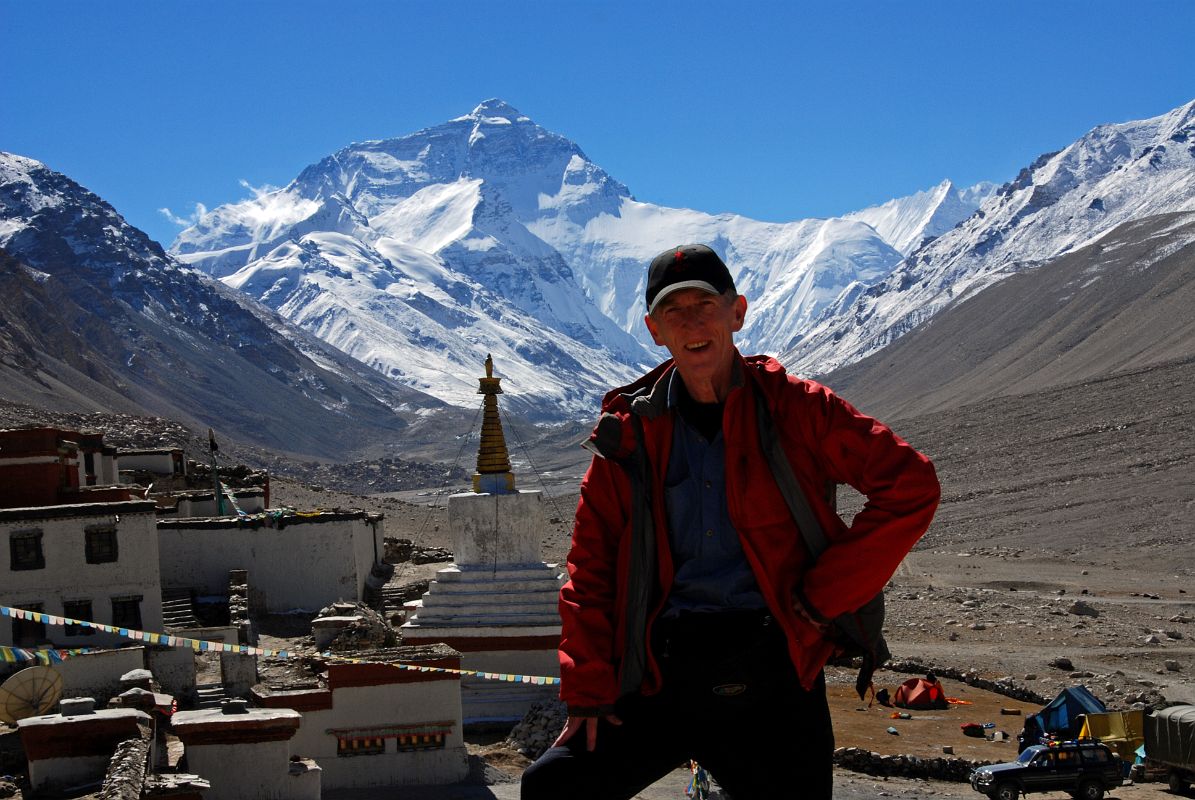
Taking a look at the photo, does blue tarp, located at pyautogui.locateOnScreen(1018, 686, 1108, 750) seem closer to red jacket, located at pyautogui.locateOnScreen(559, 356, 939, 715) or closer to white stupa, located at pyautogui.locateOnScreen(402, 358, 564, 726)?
white stupa, located at pyautogui.locateOnScreen(402, 358, 564, 726)

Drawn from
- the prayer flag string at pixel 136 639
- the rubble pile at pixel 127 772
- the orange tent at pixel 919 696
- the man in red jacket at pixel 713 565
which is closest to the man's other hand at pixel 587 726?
the man in red jacket at pixel 713 565

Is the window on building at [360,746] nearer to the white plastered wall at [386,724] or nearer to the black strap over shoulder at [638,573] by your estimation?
the white plastered wall at [386,724]

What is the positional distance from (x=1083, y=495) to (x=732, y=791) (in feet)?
199

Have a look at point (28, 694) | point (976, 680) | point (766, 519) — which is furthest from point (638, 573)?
point (976, 680)

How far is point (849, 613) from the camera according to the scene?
3791mm

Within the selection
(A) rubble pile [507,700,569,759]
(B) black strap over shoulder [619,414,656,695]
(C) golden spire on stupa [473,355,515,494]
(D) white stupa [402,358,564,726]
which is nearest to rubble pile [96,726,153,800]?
(B) black strap over shoulder [619,414,656,695]

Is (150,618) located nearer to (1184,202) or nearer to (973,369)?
(973,369)

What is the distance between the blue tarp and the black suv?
1618 mm

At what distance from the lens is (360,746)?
41.4 ft

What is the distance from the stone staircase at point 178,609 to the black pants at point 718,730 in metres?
15.0

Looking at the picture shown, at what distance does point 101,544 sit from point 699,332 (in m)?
14.6

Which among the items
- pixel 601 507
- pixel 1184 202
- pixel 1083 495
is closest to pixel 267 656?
pixel 601 507

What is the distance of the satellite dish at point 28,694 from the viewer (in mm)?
10742

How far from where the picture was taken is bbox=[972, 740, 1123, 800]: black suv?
13664 mm
